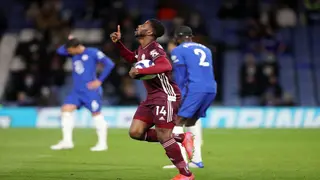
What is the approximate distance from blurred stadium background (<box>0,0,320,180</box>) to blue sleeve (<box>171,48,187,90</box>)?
4.78 metres

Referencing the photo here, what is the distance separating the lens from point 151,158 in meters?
12.7

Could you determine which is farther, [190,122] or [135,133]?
[190,122]

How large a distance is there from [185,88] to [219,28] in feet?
46.6

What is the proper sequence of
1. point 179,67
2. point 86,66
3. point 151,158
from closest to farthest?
point 179,67 → point 151,158 → point 86,66

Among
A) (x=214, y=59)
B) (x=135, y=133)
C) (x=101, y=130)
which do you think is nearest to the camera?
(x=135, y=133)

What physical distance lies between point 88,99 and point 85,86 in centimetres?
27

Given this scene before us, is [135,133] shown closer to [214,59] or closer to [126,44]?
[126,44]

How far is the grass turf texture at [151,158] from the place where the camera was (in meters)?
10.2

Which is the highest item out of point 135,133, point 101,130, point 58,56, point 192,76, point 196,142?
point 192,76

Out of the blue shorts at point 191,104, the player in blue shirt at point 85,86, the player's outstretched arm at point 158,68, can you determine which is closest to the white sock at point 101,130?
the player in blue shirt at point 85,86

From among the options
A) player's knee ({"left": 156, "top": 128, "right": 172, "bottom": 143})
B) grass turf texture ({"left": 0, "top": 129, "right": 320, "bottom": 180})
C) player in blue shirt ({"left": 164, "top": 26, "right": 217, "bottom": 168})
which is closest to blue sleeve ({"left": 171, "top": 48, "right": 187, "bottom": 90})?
player in blue shirt ({"left": 164, "top": 26, "right": 217, "bottom": 168})

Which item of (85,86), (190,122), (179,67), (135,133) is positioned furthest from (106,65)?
(135,133)

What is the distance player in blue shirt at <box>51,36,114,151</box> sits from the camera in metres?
14.4

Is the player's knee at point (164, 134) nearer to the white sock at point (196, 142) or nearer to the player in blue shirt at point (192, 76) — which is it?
the player in blue shirt at point (192, 76)
